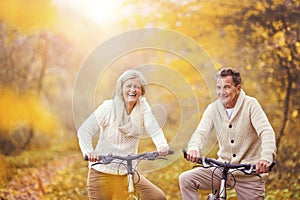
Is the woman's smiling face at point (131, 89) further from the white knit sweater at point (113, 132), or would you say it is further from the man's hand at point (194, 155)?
the man's hand at point (194, 155)

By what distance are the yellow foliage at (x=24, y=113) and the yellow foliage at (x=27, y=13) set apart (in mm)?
986

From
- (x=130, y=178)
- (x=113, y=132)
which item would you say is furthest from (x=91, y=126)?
(x=130, y=178)

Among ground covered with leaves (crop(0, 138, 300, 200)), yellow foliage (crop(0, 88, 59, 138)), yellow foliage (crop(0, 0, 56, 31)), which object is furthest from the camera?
yellow foliage (crop(0, 88, 59, 138))

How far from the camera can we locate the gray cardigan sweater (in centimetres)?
372

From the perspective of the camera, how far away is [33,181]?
7.51m

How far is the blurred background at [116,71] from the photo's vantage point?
6.58m

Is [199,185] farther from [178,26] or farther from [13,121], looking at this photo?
[13,121]

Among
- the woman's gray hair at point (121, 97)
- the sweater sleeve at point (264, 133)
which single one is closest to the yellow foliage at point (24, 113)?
the woman's gray hair at point (121, 97)

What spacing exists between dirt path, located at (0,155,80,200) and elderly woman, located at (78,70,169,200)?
3.17m

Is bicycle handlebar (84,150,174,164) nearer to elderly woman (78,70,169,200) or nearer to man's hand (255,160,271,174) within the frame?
elderly woman (78,70,169,200)

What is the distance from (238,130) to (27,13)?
4.81m

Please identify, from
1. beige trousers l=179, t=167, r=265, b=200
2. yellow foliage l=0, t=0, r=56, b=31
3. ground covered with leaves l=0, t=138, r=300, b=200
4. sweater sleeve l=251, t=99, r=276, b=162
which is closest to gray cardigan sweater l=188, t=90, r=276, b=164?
sweater sleeve l=251, t=99, r=276, b=162

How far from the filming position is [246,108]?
374 cm

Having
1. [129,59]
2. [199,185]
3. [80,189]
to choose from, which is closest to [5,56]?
[129,59]
